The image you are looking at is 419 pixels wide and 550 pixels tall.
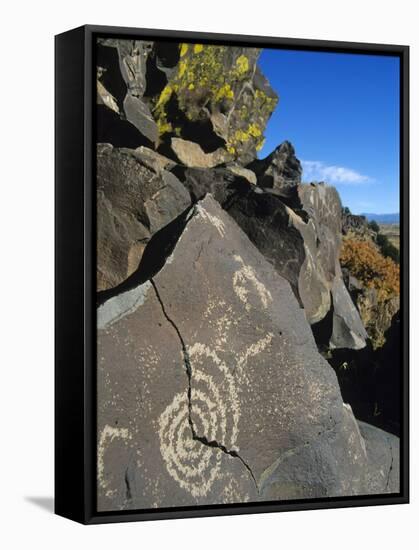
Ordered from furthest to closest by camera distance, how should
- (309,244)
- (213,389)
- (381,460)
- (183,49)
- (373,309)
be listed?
1. (373,309)
2. (381,460)
3. (309,244)
4. (183,49)
5. (213,389)

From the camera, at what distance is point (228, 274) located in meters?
9.60

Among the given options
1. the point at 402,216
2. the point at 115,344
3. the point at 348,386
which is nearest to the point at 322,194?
the point at 402,216

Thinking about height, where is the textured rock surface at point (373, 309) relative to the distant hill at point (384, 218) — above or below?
below

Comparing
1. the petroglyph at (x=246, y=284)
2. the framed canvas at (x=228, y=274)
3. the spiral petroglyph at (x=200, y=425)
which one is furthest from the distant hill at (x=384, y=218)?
the spiral petroglyph at (x=200, y=425)

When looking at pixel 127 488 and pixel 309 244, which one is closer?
pixel 127 488

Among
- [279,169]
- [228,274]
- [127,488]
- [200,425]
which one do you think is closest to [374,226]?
[279,169]

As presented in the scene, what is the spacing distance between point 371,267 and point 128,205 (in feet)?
6.46

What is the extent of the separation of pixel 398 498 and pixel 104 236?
2.83 m

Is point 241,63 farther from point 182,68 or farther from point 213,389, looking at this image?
point 213,389

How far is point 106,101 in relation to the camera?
30.6ft

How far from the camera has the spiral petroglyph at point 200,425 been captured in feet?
30.8

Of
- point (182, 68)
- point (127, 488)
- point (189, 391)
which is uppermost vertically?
point (182, 68)

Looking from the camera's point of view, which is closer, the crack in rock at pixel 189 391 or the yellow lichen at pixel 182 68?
the crack in rock at pixel 189 391

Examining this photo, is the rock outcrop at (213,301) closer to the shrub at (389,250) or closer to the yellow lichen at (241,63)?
the yellow lichen at (241,63)
